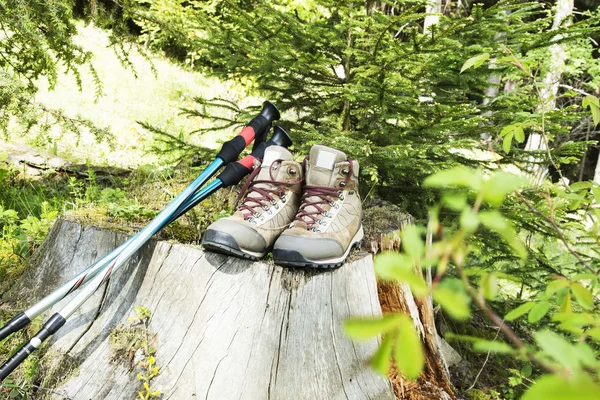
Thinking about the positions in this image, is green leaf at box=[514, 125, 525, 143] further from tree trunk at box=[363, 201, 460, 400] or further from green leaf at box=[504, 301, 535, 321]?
tree trunk at box=[363, 201, 460, 400]

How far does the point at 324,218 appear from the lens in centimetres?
200

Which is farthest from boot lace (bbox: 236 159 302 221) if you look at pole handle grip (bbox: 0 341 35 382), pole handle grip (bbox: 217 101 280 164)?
pole handle grip (bbox: 0 341 35 382)

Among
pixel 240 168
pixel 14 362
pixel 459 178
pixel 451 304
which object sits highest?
pixel 459 178

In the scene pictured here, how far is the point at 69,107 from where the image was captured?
22.0ft

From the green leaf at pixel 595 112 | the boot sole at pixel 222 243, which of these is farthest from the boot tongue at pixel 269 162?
the green leaf at pixel 595 112

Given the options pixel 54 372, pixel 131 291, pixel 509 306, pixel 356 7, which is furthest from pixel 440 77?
pixel 54 372

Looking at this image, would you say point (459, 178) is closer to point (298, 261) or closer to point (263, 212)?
point (298, 261)

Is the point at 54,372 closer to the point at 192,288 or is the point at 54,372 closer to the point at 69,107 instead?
the point at 192,288

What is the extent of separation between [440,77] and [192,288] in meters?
1.97

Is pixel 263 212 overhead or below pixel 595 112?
below

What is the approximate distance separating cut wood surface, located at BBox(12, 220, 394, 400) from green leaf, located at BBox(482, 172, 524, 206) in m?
1.38

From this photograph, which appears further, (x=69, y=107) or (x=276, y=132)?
(x=69, y=107)

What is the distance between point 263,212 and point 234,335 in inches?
21.9

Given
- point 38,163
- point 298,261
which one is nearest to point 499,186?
point 298,261
